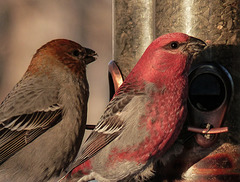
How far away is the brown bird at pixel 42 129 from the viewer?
3406 millimetres

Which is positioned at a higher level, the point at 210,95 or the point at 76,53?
the point at 76,53

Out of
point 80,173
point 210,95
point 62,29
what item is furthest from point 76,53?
point 62,29

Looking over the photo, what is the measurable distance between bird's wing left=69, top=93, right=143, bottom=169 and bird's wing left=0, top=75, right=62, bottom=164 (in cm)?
35

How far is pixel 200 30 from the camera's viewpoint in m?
3.63

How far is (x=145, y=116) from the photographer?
10.0 feet

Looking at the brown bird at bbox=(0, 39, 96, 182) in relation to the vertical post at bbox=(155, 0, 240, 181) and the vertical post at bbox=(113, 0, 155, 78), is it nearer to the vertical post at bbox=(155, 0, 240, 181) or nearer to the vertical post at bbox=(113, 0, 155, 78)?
the vertical post at bbox=(155, 0, 240, 181)

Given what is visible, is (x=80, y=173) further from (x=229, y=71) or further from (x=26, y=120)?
(x=229, y=71)

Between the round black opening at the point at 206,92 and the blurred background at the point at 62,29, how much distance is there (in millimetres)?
4643

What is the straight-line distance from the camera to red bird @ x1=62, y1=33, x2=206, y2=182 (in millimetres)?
3057

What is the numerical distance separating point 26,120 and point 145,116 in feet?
3.00

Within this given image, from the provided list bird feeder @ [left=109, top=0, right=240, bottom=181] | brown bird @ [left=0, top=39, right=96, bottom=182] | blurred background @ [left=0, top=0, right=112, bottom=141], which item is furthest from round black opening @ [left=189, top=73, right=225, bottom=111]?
blurred background @ [left=0, top=0, right=112, bottom=141]

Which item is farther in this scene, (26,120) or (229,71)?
(229,71)

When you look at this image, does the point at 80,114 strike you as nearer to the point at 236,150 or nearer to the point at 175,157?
the point at 175,157

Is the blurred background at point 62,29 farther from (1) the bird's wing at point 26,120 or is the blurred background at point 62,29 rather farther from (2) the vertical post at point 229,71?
(2) the vertical post at point 229,71
